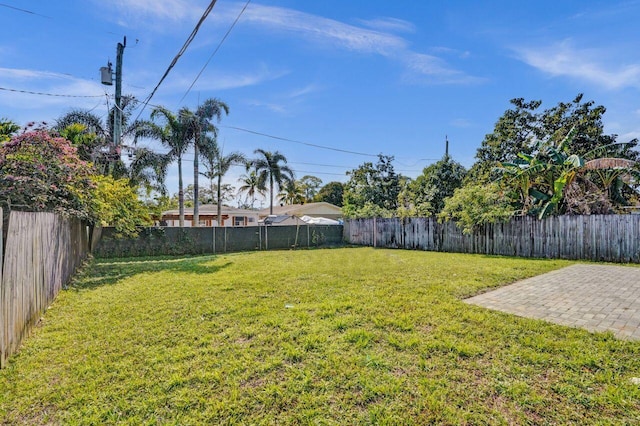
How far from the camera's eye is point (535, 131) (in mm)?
17953

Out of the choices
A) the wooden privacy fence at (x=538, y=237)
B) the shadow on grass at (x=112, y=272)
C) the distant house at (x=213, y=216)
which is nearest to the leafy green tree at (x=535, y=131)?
the wooden privacy fence at (x=538, y=237)

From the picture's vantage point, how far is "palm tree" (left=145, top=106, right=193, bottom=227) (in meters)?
16.5

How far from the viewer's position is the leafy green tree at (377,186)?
22.5 m

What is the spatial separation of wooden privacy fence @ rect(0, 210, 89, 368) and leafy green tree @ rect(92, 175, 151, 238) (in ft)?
6.27

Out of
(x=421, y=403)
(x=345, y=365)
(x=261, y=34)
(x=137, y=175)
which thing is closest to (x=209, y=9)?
(x=261, y=34)

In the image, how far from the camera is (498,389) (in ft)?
8.89

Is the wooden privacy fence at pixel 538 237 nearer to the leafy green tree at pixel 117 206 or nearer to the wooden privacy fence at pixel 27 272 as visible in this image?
the leafy green tree at pixel 117 206

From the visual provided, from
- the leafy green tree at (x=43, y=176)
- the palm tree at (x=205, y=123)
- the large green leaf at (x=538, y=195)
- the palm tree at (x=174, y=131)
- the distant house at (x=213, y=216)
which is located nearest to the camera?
the leafy green tree at (x=43, y=176)

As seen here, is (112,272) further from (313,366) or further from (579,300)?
(579,300)

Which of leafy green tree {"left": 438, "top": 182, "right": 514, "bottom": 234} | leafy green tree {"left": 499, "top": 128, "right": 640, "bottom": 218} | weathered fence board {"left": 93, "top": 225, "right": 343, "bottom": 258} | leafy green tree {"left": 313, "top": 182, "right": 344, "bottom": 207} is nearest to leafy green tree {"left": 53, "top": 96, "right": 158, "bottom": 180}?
weathered fence board {"left": 93, "top": 225, "right": 343, "bottom": 258}

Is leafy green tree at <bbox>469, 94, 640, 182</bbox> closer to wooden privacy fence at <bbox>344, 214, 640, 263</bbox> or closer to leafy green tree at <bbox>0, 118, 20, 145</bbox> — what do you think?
wooden privacy fence at <bbox>344, 214, 640, 263</bbox>

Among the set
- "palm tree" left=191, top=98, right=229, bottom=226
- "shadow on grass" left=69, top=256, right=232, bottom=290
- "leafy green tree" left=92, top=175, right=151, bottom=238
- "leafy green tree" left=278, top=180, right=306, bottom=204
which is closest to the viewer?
"shadow on grass" left=69, top=256, right=232, bottom=290

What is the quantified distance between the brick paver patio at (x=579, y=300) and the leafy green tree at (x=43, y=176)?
8366mm

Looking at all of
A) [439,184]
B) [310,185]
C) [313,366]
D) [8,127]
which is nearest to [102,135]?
[8,127]
